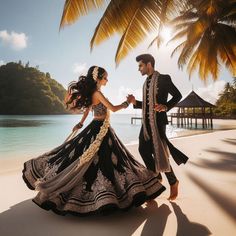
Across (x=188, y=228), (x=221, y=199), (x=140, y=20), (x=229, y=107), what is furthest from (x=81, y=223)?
(x=229, y=107)

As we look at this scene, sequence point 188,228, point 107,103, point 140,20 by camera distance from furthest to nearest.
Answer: point 140,20 < point 107,103 < point 188,228

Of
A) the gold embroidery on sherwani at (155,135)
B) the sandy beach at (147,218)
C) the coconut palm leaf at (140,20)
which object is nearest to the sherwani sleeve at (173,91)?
the gold embroidery on sherwani at (155,135)

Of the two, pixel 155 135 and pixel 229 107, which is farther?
pixel 229 107

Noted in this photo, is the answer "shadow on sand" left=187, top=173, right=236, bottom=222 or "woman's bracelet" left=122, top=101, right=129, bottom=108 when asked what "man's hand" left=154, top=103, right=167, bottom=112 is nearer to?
"woman's bracelet" left=122, top=101, right=129, bottom=108

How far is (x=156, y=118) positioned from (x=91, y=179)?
1.30 metres

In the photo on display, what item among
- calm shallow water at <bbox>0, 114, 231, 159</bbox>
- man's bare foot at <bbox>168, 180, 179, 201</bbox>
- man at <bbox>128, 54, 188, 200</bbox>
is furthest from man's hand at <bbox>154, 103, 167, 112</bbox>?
calm shallow water at <bbox>0, 114, 231, 159</bbox>

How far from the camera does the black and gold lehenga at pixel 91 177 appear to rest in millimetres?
3092

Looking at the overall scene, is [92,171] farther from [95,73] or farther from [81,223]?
[95,73]

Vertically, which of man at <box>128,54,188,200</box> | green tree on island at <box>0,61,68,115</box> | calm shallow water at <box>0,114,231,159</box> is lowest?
calm shallow water at <box>0,114,231,159</box>

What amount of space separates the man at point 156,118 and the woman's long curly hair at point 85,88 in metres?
0.54

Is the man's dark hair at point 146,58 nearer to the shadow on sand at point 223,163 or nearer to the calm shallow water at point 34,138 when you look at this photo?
the shadow on sand at point 223,163

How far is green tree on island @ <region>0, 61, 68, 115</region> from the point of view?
89062mm

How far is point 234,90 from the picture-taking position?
57531 millimetres

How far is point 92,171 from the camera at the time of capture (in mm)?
3305
